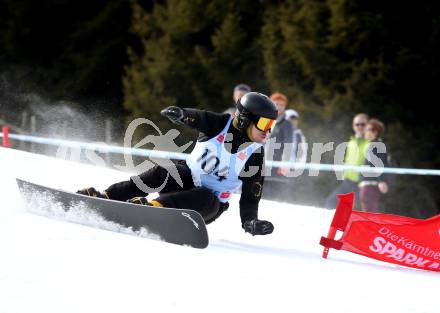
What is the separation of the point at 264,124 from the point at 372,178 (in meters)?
3.50

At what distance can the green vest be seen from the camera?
8719mm

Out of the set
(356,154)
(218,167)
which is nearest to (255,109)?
(218,167)

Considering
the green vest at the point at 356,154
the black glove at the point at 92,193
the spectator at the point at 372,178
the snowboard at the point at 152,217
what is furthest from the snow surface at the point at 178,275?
the green vest at the point at 356,154

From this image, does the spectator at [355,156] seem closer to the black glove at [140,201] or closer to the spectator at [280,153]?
the spectator at [280,153]

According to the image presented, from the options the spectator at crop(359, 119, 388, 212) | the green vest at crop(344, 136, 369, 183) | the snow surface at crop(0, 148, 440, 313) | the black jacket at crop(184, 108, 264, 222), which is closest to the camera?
the snow surface at crop(0, 148, 440, 313)

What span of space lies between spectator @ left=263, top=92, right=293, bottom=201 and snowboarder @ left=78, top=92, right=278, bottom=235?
313 cm

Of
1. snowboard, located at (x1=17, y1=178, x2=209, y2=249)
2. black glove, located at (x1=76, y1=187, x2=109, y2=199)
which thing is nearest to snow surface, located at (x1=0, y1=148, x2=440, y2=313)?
snowboard, located at (x1=17, y1=178, x2=209, y2=249)

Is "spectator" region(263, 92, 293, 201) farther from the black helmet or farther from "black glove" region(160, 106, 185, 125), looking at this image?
"black glove" region(160, 106, 185, 125)

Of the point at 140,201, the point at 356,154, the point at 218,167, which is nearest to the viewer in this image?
the point at 140,201

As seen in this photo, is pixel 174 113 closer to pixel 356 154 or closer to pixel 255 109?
pixel 255 109

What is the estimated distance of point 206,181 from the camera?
223 inches

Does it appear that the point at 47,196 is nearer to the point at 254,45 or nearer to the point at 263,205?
the point at 263,205

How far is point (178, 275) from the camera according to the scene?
13.6ft

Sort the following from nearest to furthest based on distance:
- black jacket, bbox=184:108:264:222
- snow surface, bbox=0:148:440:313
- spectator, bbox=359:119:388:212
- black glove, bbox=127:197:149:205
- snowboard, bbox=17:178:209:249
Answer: snow surface, bbox=0:148:440:313, snowboard, bbox=17:178:209:249, black glove, bbox=127:197:149:205, black jacket, bbox=184:108:264:222, spectator, bbox=359:119:388:212
